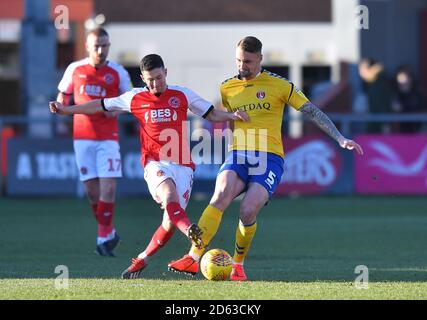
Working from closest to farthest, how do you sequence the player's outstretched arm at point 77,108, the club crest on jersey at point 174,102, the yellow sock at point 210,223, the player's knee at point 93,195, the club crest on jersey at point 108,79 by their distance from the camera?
the yellow sock at point 210,223, the club crest on jersey at point 174,102, the player's outstretched arm at point 77,108, the club crest on jersey at point 108,79, the player's knee at point 93,195

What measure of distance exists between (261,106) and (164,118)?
85 centimetres

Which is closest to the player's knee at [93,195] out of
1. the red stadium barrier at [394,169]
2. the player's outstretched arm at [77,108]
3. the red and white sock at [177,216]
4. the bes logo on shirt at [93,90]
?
the bes logo on shirt at [93,90]

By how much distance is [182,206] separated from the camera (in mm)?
9609

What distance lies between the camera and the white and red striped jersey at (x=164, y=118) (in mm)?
9695

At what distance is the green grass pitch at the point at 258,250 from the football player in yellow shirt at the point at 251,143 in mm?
499

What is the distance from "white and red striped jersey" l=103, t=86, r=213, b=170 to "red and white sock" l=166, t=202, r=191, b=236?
1.88ft

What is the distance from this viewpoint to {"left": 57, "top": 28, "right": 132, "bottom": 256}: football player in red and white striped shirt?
471 inches

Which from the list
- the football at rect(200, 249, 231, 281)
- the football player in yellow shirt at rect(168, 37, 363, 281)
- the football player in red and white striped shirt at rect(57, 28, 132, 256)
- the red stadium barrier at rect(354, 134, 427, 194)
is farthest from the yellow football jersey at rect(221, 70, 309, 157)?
the red stadium barrier at rect(354, 134, 427, 194)

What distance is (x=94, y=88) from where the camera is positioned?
11977 millimetres

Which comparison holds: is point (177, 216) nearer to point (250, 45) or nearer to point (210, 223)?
point (210, 223)

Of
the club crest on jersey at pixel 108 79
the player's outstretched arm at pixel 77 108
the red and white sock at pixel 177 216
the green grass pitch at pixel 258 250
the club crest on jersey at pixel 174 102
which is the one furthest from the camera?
the club crest on jersey at pixel 108 79

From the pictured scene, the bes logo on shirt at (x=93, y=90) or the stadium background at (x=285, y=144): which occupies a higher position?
the bes logo on shirt at (x=93, y=90)

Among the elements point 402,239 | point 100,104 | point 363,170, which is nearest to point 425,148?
point 363,170

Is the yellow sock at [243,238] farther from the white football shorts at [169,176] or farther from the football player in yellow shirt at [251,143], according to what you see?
the white football shorts at [169,176]
